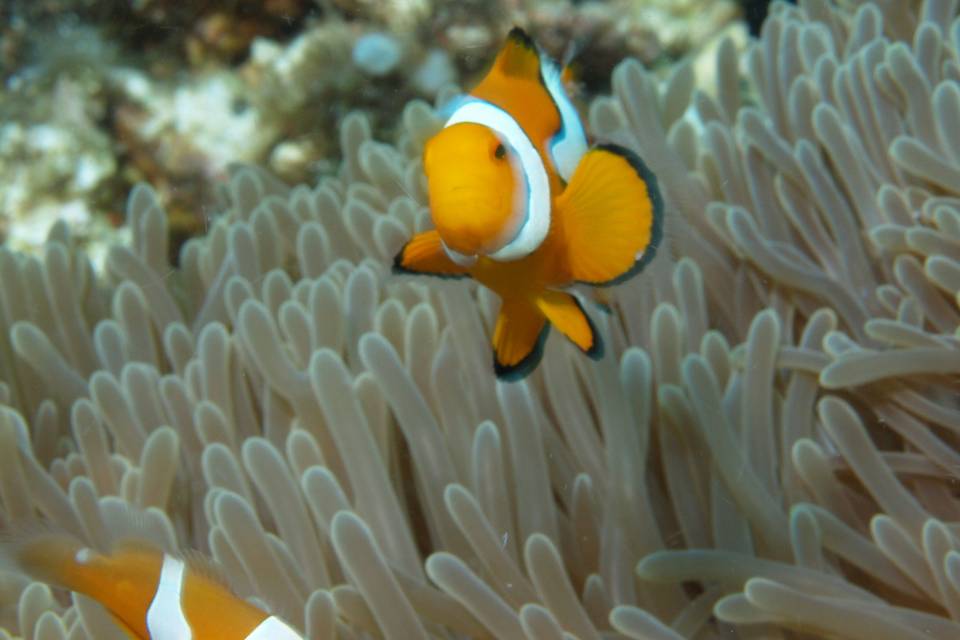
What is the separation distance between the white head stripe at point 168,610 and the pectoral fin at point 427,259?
1.20ft

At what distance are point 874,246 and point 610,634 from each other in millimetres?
876

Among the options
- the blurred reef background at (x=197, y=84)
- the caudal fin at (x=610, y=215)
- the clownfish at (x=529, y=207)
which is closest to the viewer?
the clownfish at (x=529, y=207)

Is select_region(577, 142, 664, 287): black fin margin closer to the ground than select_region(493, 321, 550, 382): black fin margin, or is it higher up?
higher up

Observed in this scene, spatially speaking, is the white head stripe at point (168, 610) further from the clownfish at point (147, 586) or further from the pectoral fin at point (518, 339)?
the pectoral fin at point (518, 339)

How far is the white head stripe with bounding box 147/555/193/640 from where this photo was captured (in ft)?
2.79

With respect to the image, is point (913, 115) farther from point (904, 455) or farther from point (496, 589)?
point (496, 589)

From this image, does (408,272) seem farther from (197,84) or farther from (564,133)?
(197,84)

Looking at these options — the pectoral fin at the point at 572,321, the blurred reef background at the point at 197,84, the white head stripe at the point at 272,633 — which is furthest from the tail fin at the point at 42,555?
the blurred reef background at the point at 197,84

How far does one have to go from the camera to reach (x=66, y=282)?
1.92 metres

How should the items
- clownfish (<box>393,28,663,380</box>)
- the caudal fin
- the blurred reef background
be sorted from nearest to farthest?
1. clownfish (<box>393,28,663,380</box>)
2. the caudal fin
3. the blurred reef background

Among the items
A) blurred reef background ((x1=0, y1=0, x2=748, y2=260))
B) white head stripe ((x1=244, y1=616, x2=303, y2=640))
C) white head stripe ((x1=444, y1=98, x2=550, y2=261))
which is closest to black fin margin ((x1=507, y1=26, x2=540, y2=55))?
white head stripe ((x1=444, y1=98, x2=550, y2=261))

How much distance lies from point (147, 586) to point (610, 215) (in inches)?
22.4

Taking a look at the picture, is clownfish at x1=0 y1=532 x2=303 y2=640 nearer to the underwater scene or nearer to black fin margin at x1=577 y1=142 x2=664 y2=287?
the underwater scene

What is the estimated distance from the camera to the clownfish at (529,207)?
0.70m
